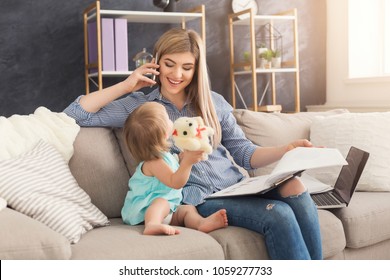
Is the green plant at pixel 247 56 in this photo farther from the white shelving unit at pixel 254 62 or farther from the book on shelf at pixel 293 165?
the book on shelf at pixel 293 165

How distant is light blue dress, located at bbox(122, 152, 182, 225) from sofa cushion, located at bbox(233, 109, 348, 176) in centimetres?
67

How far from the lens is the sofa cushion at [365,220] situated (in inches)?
83.7

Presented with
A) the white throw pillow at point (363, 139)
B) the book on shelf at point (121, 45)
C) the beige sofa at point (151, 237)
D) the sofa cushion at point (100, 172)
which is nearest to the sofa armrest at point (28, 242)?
the beige sofa at point (151, 237)

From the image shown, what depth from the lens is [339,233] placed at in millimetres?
2062

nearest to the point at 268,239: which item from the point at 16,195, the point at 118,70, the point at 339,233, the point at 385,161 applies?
the point at 339,233

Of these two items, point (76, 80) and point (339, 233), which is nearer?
point (339, 233)

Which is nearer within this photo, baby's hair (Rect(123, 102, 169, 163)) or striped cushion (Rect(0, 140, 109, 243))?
striped cushion (Rect(0, 140, 109, 243))

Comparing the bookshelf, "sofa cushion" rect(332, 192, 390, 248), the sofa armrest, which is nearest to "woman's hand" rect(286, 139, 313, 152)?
"sofa cushion" rect(332, 192, 390, 248)

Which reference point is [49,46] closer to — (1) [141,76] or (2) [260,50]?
(2) [260,50]

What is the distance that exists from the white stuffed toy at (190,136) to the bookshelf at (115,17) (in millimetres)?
2218

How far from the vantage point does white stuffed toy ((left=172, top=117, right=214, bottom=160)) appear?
1.65 m

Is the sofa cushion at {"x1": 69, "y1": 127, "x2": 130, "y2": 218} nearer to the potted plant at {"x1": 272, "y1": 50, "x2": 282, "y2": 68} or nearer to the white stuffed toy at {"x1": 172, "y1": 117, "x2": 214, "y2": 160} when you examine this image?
the white stuffed toy at {"x1": 172, "y1": 117, "x2": 214, "y2": 160}
